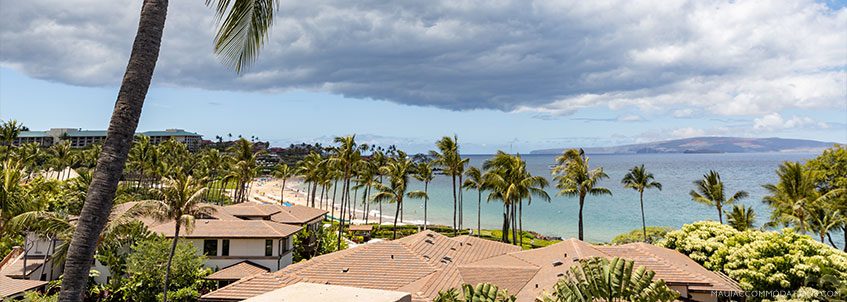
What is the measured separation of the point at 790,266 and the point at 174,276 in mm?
28665

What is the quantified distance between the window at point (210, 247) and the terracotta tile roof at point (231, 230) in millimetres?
597

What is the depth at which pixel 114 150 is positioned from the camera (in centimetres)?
562

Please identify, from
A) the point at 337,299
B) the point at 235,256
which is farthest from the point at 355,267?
the point at 235,256

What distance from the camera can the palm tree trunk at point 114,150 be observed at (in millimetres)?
5449

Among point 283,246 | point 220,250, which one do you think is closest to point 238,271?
point 220,250

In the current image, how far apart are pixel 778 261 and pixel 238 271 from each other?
26722 mm

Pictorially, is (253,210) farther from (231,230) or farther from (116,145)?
(116,145)

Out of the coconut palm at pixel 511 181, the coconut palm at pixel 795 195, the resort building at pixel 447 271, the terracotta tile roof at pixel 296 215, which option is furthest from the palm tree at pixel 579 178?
the terracotta tile roof at pixel 296 215

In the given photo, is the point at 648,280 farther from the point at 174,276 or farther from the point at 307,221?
the point at 307,221

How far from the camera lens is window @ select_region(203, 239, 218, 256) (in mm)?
28312

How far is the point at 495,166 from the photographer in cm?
4400

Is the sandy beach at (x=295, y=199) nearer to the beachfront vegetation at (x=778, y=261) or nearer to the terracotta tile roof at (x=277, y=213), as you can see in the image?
the terracotta tile roof at (x=277, y=213)

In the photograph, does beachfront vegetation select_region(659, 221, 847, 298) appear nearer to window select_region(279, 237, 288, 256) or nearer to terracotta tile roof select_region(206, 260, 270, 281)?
window select_region(279, 237, 288, 256)

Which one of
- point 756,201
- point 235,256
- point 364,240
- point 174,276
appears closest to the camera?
point 174,276
